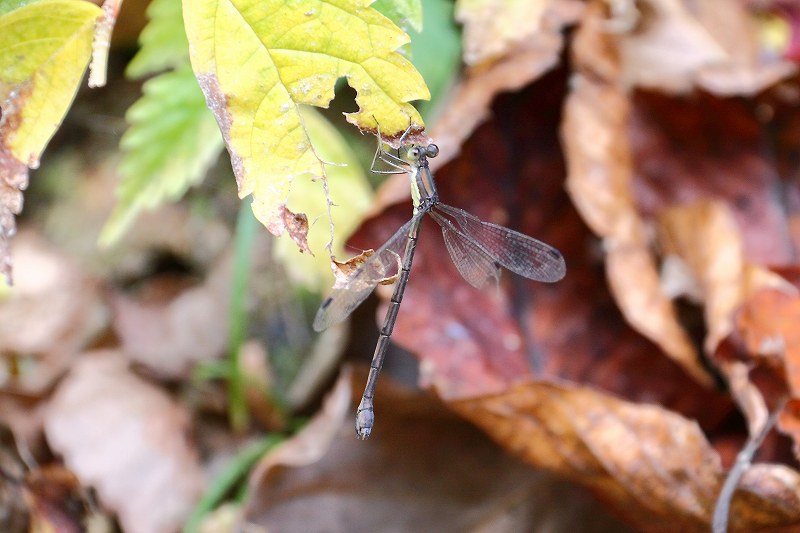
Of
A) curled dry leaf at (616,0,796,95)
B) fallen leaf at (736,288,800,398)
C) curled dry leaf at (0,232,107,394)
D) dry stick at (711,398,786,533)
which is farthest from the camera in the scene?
curled dry leaf at (616,0,796,95)

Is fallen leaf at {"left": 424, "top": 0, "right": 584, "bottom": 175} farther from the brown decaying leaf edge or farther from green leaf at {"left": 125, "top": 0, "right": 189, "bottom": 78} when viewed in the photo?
the brown decaying leaf edge

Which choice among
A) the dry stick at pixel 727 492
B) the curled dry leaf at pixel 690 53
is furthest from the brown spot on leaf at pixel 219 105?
the curled dry leaf at pixel 690 53

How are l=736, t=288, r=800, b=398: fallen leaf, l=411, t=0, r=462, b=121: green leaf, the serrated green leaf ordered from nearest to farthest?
1. the serrated green leaf
2. l=736, t=288, r=800, b=398: fallen leaf
3. l=411, t=0, r=462, b=121: green leaf

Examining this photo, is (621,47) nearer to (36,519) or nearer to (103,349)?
(103,349)

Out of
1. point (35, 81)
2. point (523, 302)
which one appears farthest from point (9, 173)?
point (523, 302)

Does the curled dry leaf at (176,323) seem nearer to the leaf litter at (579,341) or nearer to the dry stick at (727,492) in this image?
the leaf litter at (579,341)

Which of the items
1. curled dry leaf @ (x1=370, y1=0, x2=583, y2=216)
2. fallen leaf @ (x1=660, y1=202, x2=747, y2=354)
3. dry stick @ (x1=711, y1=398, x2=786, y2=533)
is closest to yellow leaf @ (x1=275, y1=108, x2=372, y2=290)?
curled dry leaf @ (x1=370, y1=0, x2=583, y2=216)

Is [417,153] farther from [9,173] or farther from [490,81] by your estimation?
[9,173]
